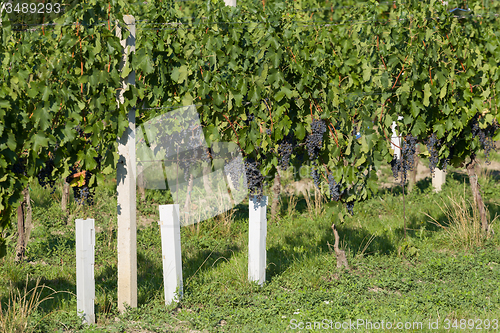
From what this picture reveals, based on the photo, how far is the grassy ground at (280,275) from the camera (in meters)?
3.93

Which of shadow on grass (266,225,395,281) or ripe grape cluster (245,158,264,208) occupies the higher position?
ripe grape cluster (245,158,264,208)

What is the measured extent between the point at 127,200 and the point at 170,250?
23.7 inches

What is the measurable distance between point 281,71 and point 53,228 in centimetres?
391

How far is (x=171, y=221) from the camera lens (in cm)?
411

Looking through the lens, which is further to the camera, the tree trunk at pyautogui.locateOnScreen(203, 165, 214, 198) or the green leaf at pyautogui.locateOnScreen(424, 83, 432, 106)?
the tree trunk at pyautogui.locateOnScreen(203, 165, 214, 198)

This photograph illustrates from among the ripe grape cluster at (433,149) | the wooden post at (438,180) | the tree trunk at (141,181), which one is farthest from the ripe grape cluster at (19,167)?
the wooden post at (438,180)

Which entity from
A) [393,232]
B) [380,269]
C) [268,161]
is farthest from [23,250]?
[393,232]

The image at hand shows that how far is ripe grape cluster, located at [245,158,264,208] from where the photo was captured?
447cm

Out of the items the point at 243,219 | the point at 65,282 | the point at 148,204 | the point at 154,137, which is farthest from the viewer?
the point at 148,204

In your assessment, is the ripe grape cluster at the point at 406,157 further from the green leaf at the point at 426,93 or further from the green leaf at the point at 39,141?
the green leaf at the point at 39,141

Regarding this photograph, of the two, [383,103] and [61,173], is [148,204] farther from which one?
[383,103]

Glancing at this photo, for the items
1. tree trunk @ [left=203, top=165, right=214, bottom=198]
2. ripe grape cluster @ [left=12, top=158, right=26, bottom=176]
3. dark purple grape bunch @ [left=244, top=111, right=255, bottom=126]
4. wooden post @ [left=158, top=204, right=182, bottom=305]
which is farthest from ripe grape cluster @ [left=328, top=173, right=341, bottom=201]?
tree trunk @ [left=203, top=165, right=214, bottom=198]

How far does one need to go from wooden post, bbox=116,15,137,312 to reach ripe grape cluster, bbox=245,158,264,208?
1.09m

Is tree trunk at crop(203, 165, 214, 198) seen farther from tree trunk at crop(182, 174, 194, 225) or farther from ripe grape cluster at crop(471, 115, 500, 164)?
ripe grape cluster at crop(471, 115, 500, 164)
